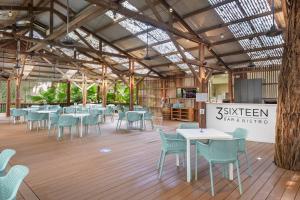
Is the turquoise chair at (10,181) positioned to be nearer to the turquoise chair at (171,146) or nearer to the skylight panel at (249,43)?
the turquoise chair at (171,146)

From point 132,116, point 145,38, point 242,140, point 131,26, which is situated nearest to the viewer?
point 242,140

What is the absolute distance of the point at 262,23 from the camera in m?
7.34

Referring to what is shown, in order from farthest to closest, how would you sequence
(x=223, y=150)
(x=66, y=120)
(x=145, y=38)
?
(x=145, y=38) < (x=66, y=120) < (x=223, y=150)

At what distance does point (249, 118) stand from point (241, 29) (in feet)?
11.0

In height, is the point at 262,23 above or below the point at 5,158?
above

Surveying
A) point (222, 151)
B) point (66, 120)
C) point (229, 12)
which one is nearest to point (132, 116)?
point (66, 120)

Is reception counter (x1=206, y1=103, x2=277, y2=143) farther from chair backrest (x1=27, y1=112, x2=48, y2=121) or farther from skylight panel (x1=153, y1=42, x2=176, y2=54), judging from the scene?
chair backrest (x1=27, y1=112, x2=48, y2=121)

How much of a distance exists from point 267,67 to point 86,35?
901 cm

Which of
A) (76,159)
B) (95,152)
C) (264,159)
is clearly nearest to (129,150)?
(95,152)

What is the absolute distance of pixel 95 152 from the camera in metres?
5.20

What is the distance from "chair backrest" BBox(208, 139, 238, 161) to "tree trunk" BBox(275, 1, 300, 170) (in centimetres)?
186

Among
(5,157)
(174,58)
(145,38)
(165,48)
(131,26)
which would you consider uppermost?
(131,26)

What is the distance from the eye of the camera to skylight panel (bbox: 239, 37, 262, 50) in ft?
28.2

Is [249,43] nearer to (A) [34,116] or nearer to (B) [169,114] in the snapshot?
(B) [169,114]
